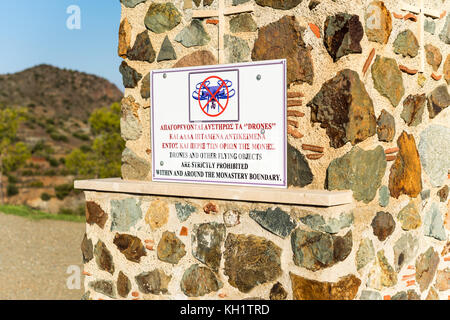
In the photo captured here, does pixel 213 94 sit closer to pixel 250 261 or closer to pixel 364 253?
pixel 250 261

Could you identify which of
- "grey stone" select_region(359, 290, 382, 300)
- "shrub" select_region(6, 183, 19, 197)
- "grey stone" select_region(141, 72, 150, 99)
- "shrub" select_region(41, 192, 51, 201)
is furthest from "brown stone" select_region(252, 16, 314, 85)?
"shrub" select_region(6, 183, 19, 197)

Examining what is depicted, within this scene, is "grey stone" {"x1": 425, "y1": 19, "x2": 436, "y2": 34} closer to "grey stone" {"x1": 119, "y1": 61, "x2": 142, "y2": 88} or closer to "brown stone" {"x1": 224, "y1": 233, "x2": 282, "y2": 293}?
"brown stone" {"x1": 224, "y1": 233, "x2": 282, "y2": 293}

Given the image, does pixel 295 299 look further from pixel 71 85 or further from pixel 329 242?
pixel 71 85

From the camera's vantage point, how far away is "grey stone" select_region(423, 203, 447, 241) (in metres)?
4.45

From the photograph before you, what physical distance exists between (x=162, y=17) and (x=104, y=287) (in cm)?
229

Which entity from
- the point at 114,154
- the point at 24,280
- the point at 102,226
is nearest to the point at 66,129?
the point at 114,154

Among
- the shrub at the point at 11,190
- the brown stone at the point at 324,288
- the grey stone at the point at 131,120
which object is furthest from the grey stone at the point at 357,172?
the shrub at the point at 11,190

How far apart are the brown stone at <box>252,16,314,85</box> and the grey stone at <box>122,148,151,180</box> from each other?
1.39 m

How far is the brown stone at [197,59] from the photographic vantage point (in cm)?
422

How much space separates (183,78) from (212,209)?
105 centimetres

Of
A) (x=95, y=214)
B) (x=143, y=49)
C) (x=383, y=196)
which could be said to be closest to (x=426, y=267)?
(x=383, y=196)

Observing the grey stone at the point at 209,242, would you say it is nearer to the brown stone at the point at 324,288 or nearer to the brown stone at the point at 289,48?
the brown stone at the point at 324,288

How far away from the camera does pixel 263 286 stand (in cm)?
383

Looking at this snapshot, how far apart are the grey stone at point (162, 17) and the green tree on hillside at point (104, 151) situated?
1152 cm
